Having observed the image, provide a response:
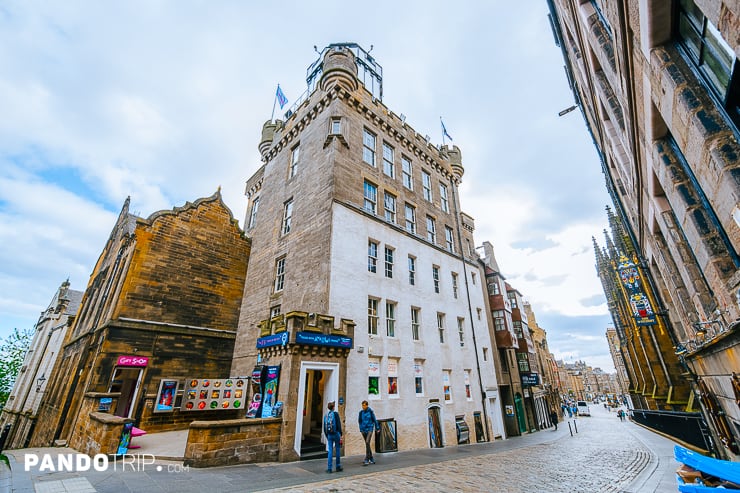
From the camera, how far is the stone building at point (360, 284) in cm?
1314

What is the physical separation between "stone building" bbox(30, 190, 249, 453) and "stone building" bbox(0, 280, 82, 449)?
22.0ft

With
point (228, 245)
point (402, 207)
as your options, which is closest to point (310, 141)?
point (402, 207)

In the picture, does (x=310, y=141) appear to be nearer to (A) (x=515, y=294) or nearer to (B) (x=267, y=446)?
(B) (x=267, y=446)

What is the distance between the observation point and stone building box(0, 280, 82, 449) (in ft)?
87.1

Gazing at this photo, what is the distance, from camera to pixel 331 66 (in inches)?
788

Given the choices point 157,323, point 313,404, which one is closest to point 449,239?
point 313,404

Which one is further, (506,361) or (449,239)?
(506,361)

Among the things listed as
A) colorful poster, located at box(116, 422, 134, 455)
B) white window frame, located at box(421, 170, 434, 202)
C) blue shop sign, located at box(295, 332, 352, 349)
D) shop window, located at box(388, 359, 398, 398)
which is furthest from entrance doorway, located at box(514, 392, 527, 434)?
colorful poster, located at box(116, 422, 134, 455)

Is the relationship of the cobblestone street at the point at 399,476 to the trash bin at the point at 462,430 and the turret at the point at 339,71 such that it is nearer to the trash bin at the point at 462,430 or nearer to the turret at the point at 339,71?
the trash bin at the point at 462,430

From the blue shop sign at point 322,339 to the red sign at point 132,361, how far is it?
1077 centimetres

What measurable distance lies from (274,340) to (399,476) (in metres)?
6.61

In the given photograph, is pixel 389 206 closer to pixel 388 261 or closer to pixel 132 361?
pixel 388 261

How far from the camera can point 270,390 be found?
11781mm

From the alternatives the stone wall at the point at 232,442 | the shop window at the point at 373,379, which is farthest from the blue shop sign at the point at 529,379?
the stone wall at the point at 232,442
